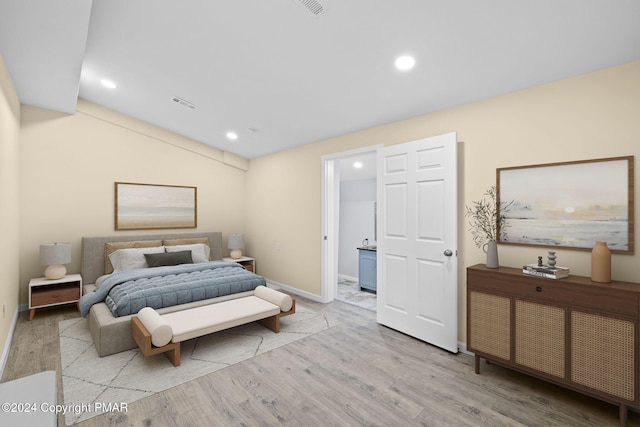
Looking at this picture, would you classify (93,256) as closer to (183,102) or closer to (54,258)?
(54,258)

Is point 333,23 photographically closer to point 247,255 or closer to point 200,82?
point 200,82

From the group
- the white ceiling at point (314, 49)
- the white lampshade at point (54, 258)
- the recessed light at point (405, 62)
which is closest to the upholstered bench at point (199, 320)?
the white lampshade at point (54, 258)

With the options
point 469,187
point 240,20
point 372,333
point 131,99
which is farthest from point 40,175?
point 469,187

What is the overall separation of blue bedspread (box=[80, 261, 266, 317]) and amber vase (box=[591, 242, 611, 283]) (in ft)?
11.3

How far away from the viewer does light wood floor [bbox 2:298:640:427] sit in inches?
77.9

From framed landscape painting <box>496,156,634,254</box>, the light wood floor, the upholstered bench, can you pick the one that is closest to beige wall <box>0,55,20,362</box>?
the light wood floor

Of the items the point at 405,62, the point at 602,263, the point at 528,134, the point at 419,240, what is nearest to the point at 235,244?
the point at 419,240

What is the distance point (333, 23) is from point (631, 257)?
275 centimetres

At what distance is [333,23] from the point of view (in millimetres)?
2205

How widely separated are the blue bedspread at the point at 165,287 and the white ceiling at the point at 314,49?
2227 millimetres

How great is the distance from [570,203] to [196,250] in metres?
4.94

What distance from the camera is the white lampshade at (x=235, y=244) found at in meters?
5.56

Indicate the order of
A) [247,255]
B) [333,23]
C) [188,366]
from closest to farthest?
[333,23], [188,366], [247,255]

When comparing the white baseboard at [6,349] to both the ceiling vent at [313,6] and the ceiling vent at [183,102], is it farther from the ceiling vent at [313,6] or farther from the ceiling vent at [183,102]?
the ceiling vent at [313,6]
